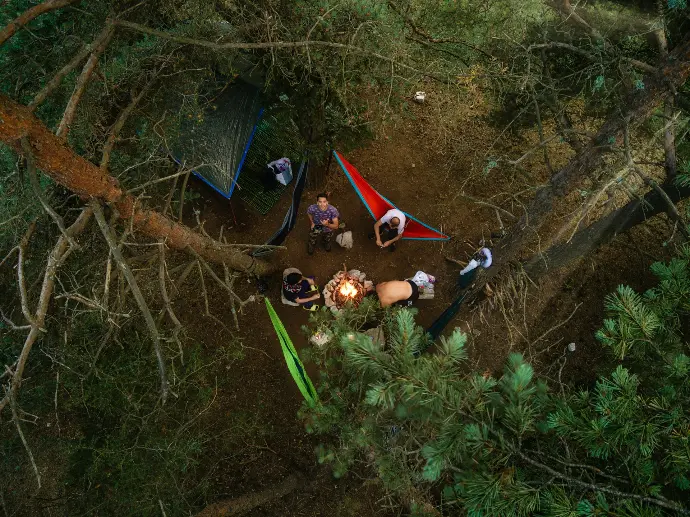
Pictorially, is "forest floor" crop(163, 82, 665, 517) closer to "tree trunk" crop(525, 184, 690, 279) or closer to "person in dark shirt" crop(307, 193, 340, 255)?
"person in dark shirt" crop(307, 193, 340, 255)

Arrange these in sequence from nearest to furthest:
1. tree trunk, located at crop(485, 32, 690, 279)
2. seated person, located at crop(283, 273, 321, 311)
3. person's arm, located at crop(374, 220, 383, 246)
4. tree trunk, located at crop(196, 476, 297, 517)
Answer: tree trunk, located at crop(485, 32, 690, 279) < tree trunk, located at crop(196, 476, 297, 517) < seated person, located at crop(283, 273, 321, 311) < person's arm, located at crop(374, 220, 383, 246)

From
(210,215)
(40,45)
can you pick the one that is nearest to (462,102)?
(210,215)

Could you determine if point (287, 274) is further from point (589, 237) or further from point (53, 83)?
point (589, 237)

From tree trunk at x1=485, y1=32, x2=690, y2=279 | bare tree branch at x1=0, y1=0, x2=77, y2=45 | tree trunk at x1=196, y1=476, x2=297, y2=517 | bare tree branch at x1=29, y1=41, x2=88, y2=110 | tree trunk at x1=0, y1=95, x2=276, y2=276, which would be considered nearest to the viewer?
bare tree branch at x1=0, y1=0, x2=77, y2=45

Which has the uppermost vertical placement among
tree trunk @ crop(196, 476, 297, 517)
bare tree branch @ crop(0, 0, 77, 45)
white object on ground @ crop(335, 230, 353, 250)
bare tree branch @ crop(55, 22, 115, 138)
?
bare tree branch @ crop(0, 0, 77, 45)

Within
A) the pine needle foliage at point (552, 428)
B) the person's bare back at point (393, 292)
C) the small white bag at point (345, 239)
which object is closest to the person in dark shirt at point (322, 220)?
the small white bag at point (345, 239)

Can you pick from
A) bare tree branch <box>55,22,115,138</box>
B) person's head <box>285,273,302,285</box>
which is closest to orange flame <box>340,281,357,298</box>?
person's head <box>285,273,302,285</box>

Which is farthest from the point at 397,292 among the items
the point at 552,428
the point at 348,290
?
the point at 552,428

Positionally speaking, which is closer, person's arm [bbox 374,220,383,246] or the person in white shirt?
the person in white shirt
